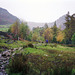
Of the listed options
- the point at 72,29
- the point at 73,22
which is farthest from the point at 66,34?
the point at 73,22

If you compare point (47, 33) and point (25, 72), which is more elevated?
point (47, 33)

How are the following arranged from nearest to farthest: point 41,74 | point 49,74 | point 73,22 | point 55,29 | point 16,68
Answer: point 49,74
point 41,74
point 16,68
point 73,22
point 55,29

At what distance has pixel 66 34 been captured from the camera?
A: 3491cm

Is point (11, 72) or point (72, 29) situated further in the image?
point (72, 29)

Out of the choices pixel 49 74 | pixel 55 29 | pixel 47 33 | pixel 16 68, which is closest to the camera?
pixel 49 74

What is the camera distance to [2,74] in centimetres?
418

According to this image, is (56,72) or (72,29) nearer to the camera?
(56,72)

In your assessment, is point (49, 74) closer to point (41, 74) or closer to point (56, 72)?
point (56, 72)

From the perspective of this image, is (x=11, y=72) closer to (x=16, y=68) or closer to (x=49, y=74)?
(x=16, y=68)

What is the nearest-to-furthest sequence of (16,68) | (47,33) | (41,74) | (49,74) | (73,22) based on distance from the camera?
(49,74) → (41,74) → (16,68) → (73,22) → (47,33)

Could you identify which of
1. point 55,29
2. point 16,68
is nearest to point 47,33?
point 55,29

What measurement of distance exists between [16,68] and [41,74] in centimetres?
Result: 159

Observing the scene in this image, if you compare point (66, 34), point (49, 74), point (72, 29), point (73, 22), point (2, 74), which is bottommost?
point (2, 74)

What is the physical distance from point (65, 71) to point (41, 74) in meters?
1.31
